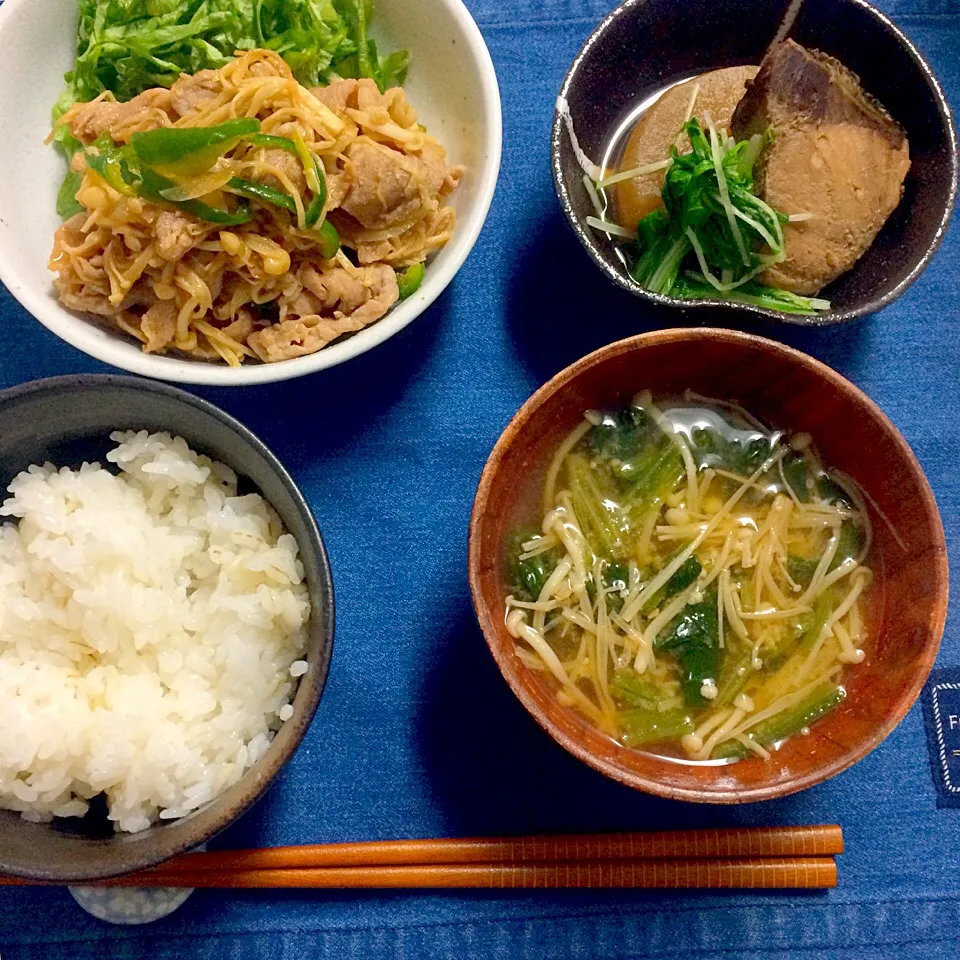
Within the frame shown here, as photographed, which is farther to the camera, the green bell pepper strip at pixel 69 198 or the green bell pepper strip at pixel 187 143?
the green bell pepper strip at pixel 69 198

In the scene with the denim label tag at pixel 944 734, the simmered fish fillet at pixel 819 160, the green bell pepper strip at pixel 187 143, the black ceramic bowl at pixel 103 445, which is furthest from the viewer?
the denim label tag at pixel 944 734

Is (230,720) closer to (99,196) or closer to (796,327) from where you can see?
(99,196)

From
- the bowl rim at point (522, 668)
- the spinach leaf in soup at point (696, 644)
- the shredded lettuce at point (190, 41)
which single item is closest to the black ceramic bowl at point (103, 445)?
the bowl rim at point (522, 668)

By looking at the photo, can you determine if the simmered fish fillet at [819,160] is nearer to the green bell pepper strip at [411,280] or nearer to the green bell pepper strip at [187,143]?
the green bell pepper strip at [411,280]

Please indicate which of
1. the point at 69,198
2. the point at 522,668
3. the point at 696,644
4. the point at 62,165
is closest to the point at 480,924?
the point at 522,668

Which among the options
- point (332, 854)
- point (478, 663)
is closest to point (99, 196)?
point (478, 663)

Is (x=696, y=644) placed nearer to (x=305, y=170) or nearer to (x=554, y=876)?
(x=554, y=876)

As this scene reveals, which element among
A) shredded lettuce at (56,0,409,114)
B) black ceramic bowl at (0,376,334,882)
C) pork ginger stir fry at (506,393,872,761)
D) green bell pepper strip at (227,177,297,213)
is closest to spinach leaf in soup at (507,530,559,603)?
pork ginger stir fry at (506,393,872,761)
